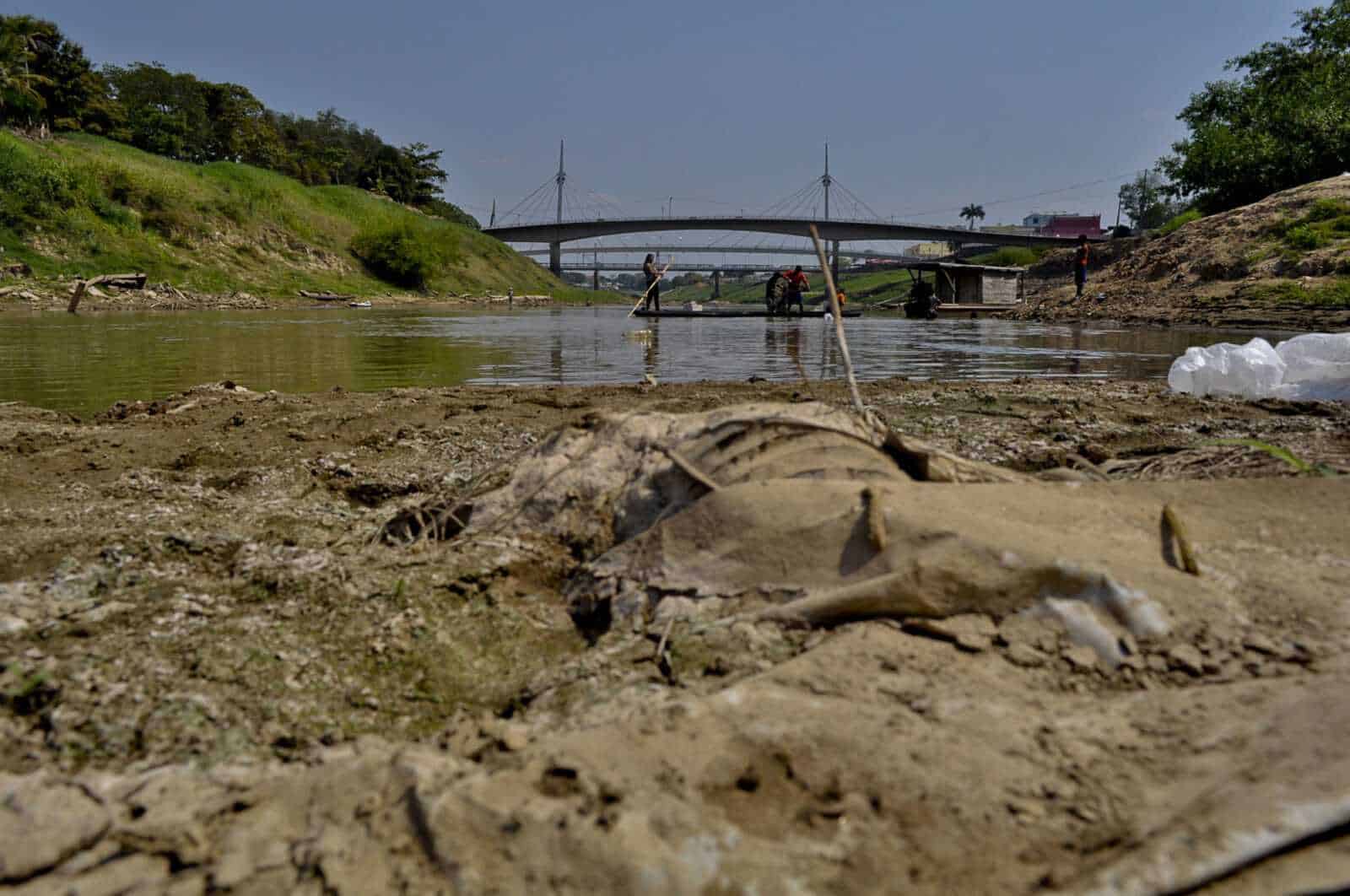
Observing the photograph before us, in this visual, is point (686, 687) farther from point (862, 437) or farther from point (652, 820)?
point (862, 437)

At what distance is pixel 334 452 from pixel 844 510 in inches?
139

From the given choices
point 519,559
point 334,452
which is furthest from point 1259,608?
point 334,452

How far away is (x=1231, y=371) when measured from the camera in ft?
22.0

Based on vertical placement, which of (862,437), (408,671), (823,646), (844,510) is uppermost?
(862,437)

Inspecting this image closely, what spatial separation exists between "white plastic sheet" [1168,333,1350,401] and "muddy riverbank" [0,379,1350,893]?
4.28 meters

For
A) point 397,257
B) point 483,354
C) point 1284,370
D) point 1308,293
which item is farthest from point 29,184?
point 1308,293

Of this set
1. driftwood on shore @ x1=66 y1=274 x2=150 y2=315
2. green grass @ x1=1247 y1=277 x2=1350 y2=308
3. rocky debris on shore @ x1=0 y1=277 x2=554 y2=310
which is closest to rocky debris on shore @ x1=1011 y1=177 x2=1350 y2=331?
green grass @ x1=1247 y1=277 x2=1350 y2=308

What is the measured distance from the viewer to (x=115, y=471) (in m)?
4.16

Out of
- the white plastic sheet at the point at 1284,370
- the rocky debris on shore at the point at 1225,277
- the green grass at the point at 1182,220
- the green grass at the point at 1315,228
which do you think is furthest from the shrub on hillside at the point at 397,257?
the white plastic sheet at the point at 1284,370

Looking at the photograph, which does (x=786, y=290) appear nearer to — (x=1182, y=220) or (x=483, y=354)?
(x=483, y=354)

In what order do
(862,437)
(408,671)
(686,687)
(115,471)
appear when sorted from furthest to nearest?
1. (115,471)
2. (862,437)
3. (408,671)
4. (686,687)

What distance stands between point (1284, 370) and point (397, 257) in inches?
2214

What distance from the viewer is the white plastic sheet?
631cm

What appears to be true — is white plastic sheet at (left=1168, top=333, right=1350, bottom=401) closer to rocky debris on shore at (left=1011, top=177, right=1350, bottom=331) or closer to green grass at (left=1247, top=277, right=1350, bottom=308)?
rocky debris on shore at (left=1011, top=177, right=1350, bottom=331)
